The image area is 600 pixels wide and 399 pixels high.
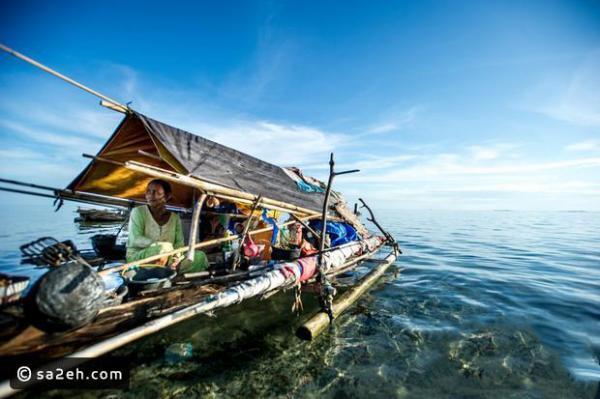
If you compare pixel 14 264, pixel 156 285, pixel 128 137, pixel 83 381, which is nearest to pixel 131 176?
pixel 128 137

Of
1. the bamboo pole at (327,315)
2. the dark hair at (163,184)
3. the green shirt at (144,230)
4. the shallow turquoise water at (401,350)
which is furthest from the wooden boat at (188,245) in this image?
the shallow turquoise water at (401,350)

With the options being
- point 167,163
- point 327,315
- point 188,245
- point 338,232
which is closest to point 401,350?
point 327,315

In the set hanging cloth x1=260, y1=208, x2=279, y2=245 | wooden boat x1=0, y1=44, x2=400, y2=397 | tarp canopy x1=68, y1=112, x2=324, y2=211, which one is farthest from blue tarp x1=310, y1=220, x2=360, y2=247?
tarp canopy x1=68, y1=112, x2=324, y2=211

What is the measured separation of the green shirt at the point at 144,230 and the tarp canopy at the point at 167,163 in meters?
1.19

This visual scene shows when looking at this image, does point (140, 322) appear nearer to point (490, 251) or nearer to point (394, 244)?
point (394, 244)

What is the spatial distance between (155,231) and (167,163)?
1.67m

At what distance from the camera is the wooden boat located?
2664 millimetres

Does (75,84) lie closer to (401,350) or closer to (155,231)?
(155,231)

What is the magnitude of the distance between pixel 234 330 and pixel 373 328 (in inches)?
118

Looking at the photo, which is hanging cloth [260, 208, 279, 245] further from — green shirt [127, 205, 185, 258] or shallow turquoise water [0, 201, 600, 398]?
green shirt [127, 205, 185, 258]

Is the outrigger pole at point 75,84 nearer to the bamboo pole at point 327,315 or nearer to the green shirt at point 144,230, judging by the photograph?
the green shirt at point 144,230

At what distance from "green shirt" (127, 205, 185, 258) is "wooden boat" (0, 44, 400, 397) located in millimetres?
605

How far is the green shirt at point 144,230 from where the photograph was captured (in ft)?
17.4

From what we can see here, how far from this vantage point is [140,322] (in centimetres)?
325
